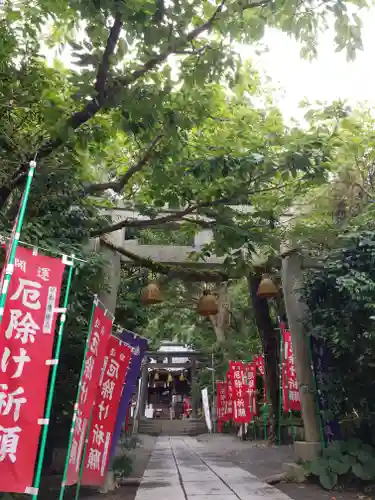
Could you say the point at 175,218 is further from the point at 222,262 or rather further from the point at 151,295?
the point at 222,262

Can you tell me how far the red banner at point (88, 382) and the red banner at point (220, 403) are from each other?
14.6 meters

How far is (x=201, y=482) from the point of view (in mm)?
7609

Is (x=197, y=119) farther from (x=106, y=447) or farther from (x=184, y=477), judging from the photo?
(x=184, y=477)

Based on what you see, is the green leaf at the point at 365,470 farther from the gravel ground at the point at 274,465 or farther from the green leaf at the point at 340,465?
the gravel ground at the point at 274,465

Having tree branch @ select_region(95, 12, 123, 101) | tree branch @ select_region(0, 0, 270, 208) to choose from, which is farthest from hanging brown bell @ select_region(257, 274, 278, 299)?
tree branch @ select_region(95, 12, 123, 101)

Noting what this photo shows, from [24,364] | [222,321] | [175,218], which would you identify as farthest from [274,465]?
[222,321]

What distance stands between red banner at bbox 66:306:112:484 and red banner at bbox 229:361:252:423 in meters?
11.0

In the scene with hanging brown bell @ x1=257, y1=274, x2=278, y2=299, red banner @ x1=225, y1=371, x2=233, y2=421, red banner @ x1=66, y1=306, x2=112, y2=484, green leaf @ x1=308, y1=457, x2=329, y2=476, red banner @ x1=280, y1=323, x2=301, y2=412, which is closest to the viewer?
red banner @ x1=66, y1=306, x2=112, y2=484

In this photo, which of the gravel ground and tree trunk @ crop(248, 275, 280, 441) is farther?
tree trunk @ crop(248, 275, 280, 441)

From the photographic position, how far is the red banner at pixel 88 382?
4922mm

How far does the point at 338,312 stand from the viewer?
22.3ft

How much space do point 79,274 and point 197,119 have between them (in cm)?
227

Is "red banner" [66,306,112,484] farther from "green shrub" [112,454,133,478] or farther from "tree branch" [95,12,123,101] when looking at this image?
"green shrub" [112,454,133,478]

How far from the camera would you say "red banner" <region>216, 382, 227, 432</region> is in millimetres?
19413
